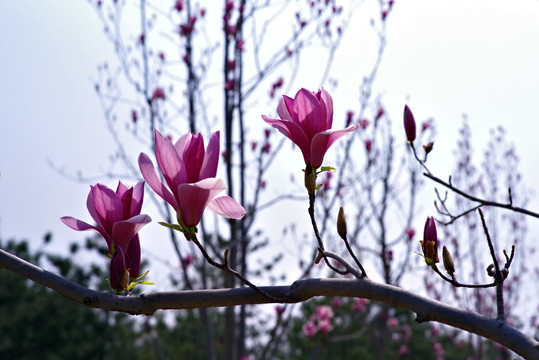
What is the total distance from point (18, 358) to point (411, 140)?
37.4 ft

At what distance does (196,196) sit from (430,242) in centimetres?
45

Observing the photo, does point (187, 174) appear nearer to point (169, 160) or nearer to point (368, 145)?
point (169, 160)

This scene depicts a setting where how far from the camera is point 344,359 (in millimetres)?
14375

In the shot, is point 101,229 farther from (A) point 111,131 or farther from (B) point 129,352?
(B) point 129,352

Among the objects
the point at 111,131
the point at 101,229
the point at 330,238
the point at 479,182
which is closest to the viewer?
the point at 101,229

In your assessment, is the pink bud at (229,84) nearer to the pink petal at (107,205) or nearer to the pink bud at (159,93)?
the pink bud at (159,93)

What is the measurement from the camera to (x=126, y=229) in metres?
0.99

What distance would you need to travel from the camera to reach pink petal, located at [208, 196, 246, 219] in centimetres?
95

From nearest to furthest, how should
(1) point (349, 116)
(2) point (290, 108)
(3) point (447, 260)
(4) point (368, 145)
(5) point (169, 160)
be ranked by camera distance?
1. (5) point (169, 160)
2. (2) point (290, 108)
3. (3) point (447, 260)
4. (1) point (349, 116)
5. (4) point (368, 145)

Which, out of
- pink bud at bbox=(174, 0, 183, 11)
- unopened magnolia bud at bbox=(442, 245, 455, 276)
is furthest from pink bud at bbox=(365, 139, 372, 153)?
unopened magnolia bud at bbox=(442, 245, 455, 276)

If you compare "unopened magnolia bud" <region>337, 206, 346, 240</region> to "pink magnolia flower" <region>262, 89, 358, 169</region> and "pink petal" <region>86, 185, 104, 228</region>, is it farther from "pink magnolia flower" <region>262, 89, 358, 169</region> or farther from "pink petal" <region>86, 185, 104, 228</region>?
"pink petal" <region>86, 185, 104, 228</region>

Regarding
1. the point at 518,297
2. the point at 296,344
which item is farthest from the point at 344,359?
the point at 518,297

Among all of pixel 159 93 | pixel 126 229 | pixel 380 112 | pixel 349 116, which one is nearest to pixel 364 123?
pixel 380 112

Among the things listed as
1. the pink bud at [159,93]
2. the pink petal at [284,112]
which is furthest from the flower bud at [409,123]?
the pink bud at [159,93]
